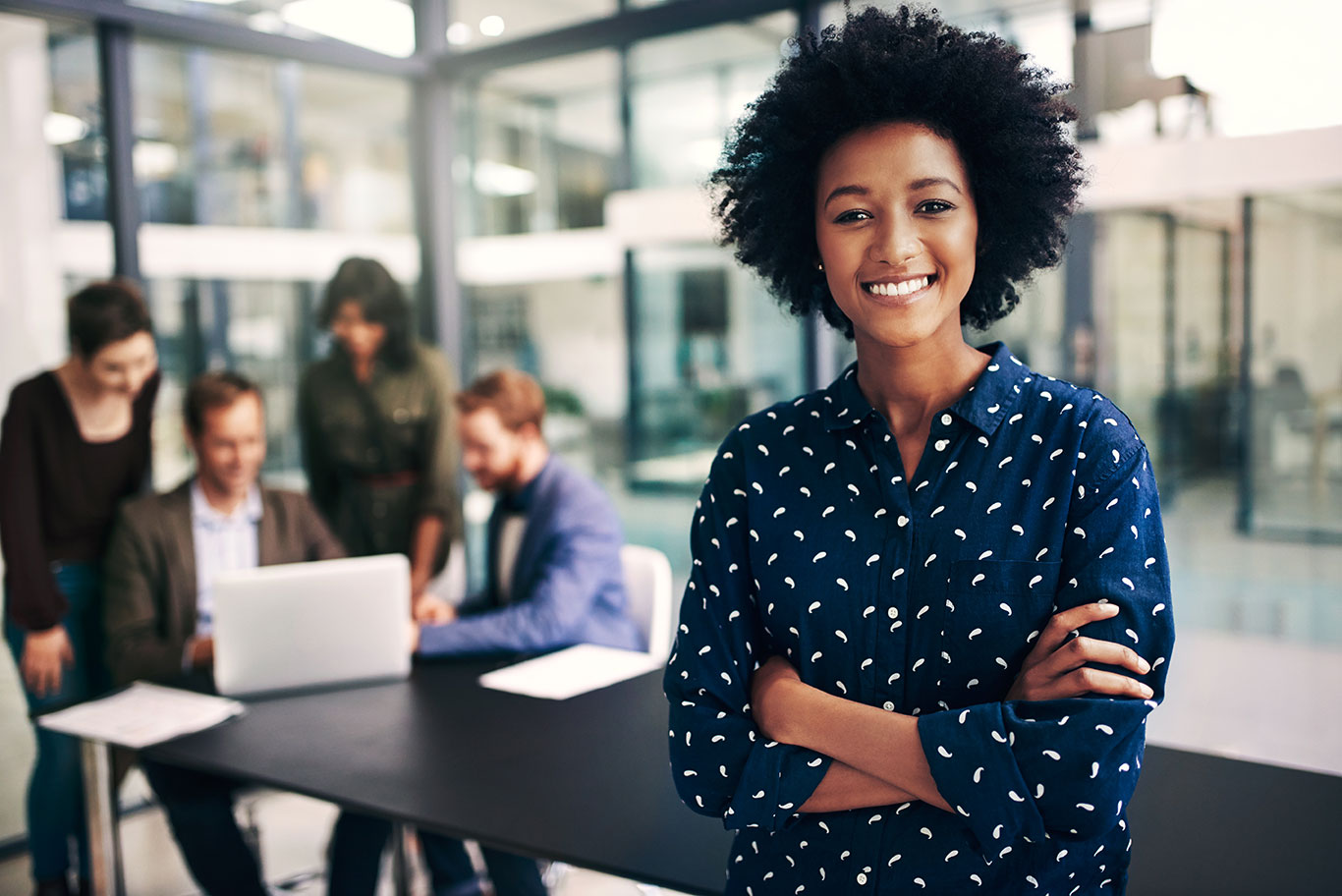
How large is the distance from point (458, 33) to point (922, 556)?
3881 millimetres

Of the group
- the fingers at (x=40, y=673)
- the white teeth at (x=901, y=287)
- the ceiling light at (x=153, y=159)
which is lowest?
the fingers at (x=40, y=673)

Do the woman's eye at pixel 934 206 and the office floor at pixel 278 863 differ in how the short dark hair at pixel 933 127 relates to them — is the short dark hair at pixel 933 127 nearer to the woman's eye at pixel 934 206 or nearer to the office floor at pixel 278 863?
the woman's eye at pixel 934 206

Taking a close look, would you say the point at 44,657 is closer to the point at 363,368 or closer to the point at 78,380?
the point at 78,380

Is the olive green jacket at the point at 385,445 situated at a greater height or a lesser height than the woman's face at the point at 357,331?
lesser

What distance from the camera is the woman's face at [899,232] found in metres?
1.29

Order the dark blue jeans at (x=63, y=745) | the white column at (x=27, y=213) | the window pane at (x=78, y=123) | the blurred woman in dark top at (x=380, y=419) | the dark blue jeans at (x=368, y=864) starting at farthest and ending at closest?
the blurred woman in dark top at (x=380, y=419), the window pane at (x=78, y=123), the white column at (x=27, y=213), the dark blue jeans at (x=63, y=745), the dark blue jeans at (x=368, y=864)

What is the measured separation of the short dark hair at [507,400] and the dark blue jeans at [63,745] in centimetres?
124

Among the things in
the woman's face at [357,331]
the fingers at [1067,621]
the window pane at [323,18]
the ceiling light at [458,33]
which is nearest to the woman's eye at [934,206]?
the fingers at [1067,621]

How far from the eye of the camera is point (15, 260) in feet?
11.2

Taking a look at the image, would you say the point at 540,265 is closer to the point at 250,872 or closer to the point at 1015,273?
the point at 250,872

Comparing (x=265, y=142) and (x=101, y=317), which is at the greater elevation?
(x=265, y=142)

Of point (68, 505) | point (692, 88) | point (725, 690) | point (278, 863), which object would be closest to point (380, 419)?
Result: point (68, 505)

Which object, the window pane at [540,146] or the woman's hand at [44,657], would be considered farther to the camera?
the window pane at [540,146]

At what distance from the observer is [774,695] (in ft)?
4.41
